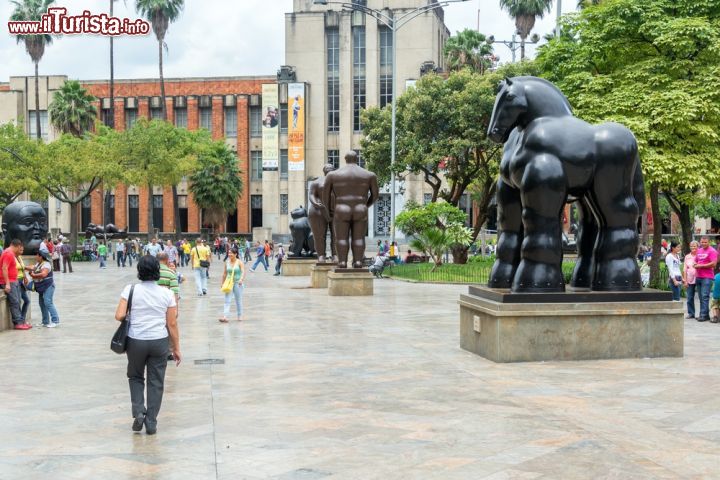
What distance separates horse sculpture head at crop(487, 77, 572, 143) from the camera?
10977 millimetres

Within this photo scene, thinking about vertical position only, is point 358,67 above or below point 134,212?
above

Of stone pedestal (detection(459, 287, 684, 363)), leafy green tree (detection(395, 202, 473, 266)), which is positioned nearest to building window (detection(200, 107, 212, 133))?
leafy green tree (detection(395, 202, 473, 266))

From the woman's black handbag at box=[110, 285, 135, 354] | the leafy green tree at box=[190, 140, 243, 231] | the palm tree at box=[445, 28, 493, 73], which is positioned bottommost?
the woman's black handbag at box=[110, 285, 135, 354]

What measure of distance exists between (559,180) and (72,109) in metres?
54.0

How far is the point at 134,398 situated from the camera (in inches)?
281

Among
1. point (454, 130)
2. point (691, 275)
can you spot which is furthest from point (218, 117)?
point (691, 275)

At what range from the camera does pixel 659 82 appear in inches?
879

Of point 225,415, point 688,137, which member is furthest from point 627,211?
point 688,137

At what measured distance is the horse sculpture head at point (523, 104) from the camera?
11.0 meters

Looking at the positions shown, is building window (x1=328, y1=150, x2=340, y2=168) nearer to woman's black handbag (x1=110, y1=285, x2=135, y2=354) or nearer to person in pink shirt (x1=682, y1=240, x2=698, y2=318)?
person in pink shirt (x1=682, y1=240, x2=698, y2=318)

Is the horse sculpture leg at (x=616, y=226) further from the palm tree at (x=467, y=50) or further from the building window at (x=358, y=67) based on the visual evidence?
the building window at (x=358, y=67)

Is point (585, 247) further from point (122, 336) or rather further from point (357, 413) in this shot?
point (122, 336)

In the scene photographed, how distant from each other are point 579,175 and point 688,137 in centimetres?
1350

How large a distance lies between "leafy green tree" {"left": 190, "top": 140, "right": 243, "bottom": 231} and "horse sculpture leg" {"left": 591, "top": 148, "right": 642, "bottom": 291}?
49.1m
